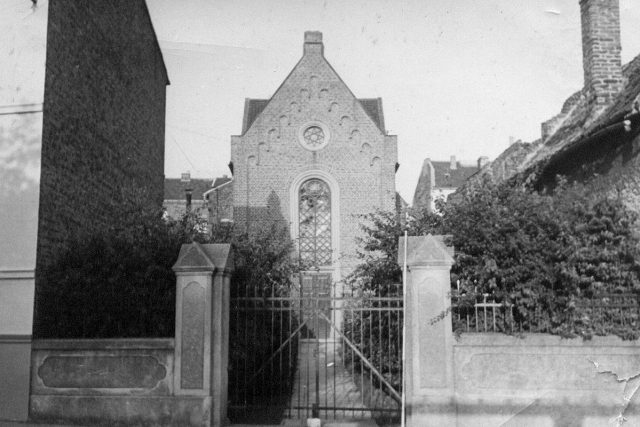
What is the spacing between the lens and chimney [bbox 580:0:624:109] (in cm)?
1375

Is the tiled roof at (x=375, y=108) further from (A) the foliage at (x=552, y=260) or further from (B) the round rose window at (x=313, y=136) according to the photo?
(A) the foliage at (x=552, y=260)

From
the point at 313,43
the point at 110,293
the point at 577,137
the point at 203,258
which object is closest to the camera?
the point at 203,258

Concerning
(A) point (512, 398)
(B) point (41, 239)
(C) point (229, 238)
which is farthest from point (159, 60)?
(A) point (512, 398)

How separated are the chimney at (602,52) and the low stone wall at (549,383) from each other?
739 cm

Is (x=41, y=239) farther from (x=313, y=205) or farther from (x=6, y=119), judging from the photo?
(x=313, y=205)

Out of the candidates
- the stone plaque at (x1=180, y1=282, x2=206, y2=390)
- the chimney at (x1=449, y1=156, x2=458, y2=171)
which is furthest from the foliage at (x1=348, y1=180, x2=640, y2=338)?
the chimney at (x1=449, y1=156, x2=458, y2=171)

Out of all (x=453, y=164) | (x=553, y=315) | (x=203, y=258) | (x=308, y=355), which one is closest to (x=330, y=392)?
(x=308, y=355)

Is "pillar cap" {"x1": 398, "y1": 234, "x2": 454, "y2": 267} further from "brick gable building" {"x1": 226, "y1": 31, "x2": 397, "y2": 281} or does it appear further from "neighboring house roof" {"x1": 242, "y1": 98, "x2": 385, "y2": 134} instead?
"neighboring house roof" {"x1": 242, "y1": 98, "x2": 385, "y2": 134}

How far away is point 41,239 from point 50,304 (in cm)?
104

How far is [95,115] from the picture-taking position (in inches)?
496

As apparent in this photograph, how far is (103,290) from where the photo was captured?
32.1 feet

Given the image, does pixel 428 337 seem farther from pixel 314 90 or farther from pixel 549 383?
pixel 314 90

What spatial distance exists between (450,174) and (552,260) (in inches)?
1757

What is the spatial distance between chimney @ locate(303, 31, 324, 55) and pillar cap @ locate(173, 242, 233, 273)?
22464mm
